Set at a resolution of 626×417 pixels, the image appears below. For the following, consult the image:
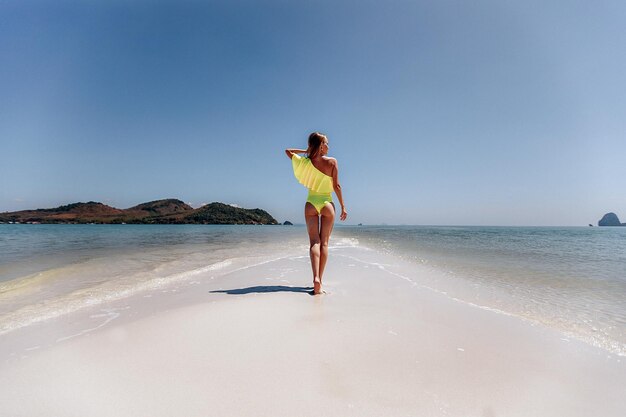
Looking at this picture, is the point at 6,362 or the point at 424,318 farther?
the point at 424,318

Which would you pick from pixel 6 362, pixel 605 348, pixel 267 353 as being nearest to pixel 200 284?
pixel 6 362

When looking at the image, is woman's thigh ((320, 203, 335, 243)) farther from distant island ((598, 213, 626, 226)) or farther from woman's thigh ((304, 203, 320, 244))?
distant island ((598, 213, 626, 226))

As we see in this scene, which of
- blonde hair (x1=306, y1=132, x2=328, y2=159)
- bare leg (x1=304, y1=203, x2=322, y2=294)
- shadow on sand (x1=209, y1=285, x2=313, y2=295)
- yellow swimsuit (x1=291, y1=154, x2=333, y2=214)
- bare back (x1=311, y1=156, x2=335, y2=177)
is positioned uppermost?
blonde hair (x1=306, y1=132, x2=328, y2=159)

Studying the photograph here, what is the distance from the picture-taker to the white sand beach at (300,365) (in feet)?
4.96

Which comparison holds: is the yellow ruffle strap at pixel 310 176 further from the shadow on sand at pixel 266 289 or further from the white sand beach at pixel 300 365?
the white sand beach at pixel 300 365

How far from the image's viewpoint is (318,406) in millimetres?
1481

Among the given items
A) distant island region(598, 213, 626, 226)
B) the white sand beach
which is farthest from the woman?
distant island region(598, 213, 626, 226)

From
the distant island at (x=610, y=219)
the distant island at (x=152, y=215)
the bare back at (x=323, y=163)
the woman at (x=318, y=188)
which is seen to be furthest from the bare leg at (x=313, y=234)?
the distant island at (x=610, y=219)

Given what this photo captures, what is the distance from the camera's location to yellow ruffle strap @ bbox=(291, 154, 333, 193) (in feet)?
13.4

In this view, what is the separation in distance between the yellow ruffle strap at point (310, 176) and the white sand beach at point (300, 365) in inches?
67.4

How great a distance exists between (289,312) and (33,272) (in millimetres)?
7145

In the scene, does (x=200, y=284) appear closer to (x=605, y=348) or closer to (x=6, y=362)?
(x=6, y=362)

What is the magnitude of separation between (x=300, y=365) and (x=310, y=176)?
9.00 feet

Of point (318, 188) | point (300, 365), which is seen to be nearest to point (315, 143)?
point (318, 188)
